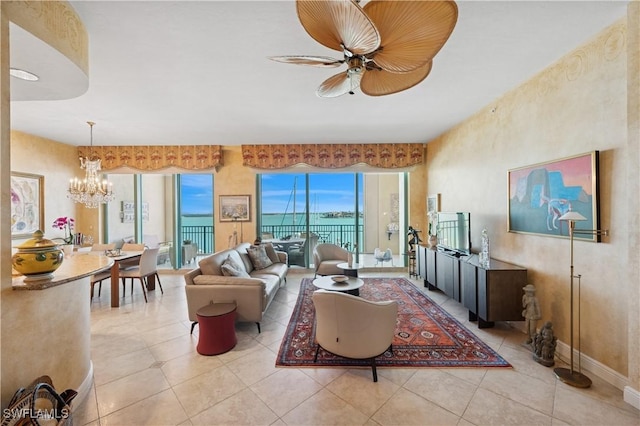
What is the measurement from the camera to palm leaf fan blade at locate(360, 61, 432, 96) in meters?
1.70

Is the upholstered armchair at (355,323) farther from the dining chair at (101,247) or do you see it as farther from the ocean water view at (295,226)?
the dining chair at (101,247)

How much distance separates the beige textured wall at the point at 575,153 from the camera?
1.98 metres

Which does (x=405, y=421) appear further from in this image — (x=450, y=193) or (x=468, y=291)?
(x=450, y=193)

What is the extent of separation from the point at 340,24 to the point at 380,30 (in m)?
0.24

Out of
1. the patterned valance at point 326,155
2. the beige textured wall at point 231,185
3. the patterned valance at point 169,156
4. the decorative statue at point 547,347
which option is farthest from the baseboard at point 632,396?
the patterned valance at point 169,156

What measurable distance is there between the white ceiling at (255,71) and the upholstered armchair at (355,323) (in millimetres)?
2218

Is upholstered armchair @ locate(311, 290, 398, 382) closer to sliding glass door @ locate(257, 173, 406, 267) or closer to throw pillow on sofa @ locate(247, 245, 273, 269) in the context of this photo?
throw pillow on sofa @ locate(247, 245, 273, 269)

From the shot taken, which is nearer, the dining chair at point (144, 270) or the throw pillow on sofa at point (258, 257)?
the dining chair at point (144, 270)

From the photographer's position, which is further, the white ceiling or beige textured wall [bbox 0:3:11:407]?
the white ceiling

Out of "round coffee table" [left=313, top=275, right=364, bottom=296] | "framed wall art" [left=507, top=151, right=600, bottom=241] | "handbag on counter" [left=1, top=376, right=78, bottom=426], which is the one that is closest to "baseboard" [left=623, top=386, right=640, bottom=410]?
"framed wall art" [left=507, top=151, right=600, bottom=241]

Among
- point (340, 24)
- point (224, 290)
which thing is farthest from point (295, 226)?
point (340, 24)

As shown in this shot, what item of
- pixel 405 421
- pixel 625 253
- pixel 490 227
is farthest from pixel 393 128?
pixel 405 421

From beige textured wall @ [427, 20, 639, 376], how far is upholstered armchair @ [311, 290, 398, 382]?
1.76m

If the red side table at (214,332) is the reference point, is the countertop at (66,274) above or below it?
above
